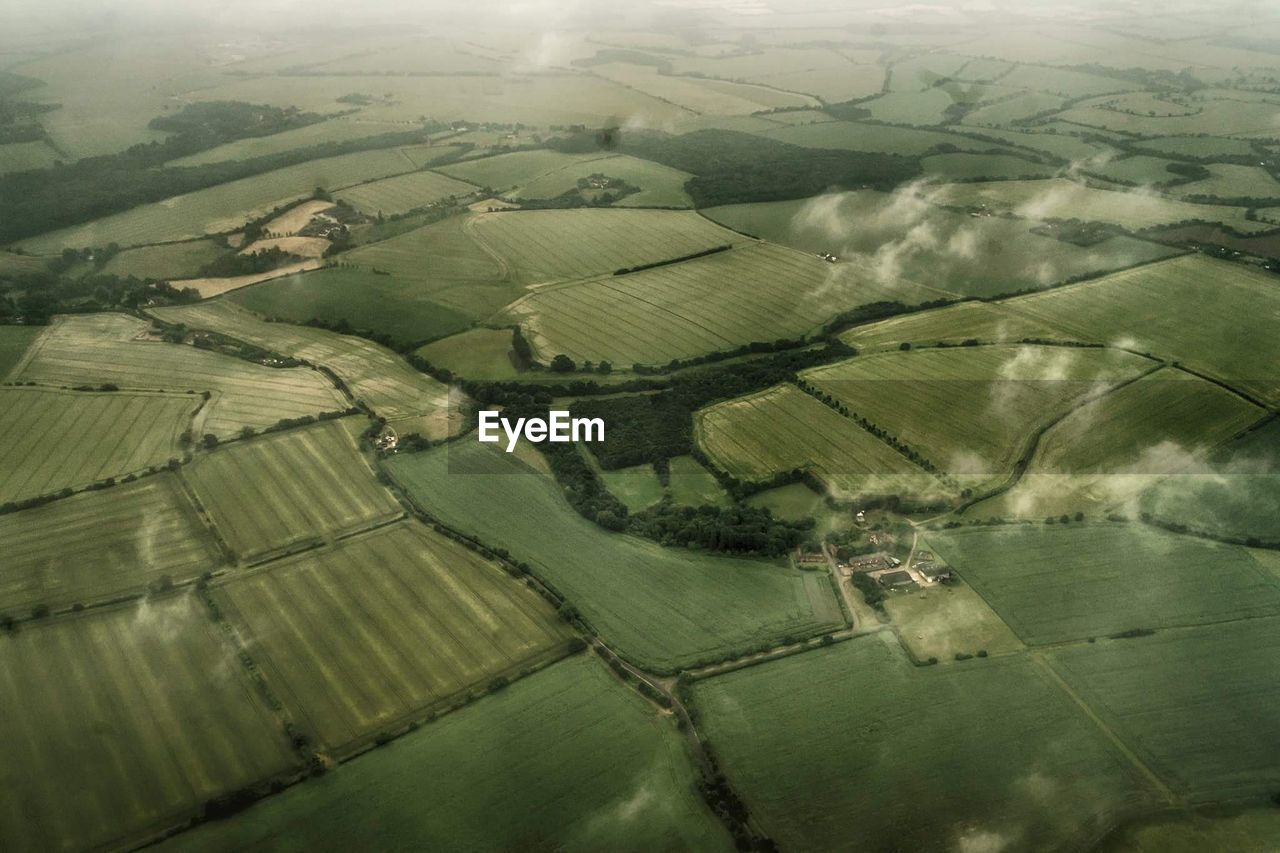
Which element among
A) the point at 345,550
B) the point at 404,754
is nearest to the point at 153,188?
the point at 345,550

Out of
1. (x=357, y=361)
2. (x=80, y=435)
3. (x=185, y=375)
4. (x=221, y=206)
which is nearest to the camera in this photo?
(x=80, y=435)

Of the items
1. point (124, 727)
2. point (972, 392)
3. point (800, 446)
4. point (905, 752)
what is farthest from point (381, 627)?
point (972, 392)

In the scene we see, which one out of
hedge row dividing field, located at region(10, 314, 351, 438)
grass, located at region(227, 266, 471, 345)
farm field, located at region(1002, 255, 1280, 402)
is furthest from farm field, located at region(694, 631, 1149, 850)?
grass, located at region(227, 266, 471, 345)

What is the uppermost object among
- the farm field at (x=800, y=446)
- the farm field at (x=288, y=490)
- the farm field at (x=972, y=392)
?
the farm field at (x=972, y=392)

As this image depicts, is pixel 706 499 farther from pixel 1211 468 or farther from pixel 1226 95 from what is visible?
pixel 1226 95

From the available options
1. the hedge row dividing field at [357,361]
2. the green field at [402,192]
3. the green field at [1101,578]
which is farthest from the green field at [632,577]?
the green field at [402,192]

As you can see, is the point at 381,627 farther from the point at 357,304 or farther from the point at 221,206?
the point at 221,206

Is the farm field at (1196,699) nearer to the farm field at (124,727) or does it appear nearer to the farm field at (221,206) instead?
the farm field at (124,727)
